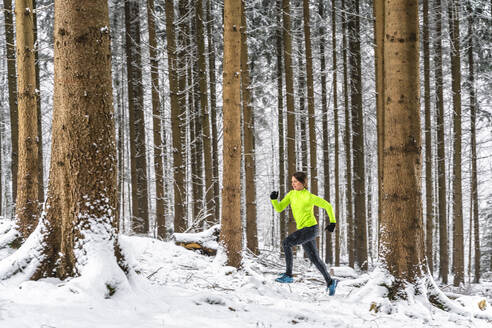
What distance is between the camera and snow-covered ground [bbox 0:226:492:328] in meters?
3.40

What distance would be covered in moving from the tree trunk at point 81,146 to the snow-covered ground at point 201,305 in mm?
309

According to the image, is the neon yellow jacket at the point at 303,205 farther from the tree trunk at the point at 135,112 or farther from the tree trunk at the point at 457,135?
the tree trunk at the point at 457,135

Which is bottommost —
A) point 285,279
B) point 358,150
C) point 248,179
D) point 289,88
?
point 285,279

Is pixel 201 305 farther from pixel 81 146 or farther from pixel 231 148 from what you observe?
pixel 231 148

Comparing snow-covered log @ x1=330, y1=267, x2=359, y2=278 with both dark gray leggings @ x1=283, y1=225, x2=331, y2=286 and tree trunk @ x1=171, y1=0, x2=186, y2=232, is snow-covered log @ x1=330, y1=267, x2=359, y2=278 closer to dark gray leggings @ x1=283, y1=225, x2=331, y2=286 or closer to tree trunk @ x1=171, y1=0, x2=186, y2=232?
tree trunk @ x1=171, y1=0, x2=186, y2=232

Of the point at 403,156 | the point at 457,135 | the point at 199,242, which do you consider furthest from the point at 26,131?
the point at 457,135

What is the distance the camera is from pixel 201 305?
4406 millimetres

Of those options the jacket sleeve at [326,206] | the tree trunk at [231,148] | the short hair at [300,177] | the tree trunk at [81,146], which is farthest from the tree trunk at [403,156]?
the tree trunk at [81,146]

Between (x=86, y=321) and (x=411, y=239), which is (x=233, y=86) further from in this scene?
(x=86, y=321)

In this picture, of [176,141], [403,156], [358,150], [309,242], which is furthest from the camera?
[358,150]

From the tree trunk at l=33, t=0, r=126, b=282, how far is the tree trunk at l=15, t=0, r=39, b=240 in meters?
3.11

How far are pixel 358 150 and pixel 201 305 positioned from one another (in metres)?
11.3

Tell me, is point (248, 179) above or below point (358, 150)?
below

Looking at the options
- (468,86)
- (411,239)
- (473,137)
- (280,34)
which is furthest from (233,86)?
(468,86)
